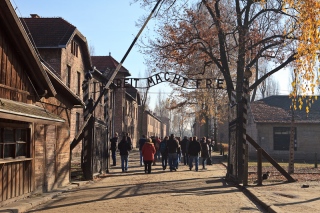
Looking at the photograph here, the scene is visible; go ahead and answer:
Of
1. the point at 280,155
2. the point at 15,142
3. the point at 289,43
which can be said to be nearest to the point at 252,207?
the point at 15,142

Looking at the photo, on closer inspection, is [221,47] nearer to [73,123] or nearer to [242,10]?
[242,10]

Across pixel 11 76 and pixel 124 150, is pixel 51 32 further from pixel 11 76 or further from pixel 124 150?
pixel 11 76

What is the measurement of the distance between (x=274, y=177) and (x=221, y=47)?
826cm

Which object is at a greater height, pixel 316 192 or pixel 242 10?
pixel 242 10

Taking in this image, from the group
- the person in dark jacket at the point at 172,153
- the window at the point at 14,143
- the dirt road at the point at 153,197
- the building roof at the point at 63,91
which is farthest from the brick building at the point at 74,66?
the window at the point at 14,143

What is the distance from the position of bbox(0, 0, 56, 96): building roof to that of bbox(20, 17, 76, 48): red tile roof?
16.6 metres

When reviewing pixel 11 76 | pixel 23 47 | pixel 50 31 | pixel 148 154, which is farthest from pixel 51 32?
pixel 11 76

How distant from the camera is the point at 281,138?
3906cm

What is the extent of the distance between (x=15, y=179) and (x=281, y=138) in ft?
101

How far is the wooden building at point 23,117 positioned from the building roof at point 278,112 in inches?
1081

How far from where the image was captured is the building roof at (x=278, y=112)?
129ft

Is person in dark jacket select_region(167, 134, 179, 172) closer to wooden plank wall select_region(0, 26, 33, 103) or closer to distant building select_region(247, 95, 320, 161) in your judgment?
wooden plank wall select_region(0, 26, 33, 103)

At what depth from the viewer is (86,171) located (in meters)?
18.3

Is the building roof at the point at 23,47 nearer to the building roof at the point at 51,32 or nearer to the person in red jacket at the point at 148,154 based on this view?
the person in red jacket at the point at 148,154
